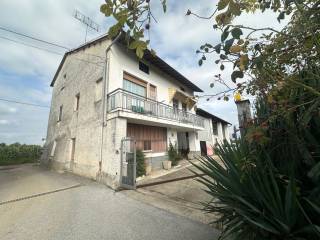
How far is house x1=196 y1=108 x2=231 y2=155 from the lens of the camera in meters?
17.1

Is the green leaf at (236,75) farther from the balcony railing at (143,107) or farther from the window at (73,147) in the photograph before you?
the window at (73,147)

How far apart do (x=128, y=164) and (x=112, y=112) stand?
8.21 ft

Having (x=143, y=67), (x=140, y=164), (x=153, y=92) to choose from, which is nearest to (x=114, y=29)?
(x=140, y=164)

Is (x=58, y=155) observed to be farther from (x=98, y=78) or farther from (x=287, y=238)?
(x=287, y=238)

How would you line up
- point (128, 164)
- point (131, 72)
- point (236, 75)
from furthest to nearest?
point (131, 72) < point (128, 164) < point (236, 75)

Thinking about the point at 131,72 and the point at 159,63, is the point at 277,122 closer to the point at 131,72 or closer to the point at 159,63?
the point at 131,72

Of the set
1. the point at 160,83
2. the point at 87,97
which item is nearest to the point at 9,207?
the point at 87,97

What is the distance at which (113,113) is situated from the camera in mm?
8281

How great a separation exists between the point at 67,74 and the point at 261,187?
1599 cm

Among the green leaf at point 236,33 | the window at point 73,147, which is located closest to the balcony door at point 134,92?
the window at point 73,147

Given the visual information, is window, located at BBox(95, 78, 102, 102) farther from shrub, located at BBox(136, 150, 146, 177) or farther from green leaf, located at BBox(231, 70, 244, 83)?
green leaf, located at BBox(231, 70, 244, 83)

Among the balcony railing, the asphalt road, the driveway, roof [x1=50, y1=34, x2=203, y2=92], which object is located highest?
roof [x1=50, y1=34, x2=203, y2=92]

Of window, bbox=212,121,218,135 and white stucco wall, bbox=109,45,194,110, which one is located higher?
white stucco wall, bbox=109,45,194,110

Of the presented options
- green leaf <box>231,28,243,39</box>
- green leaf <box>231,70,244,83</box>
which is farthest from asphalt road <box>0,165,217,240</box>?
green leaf <box>231,28,243,39</box>
